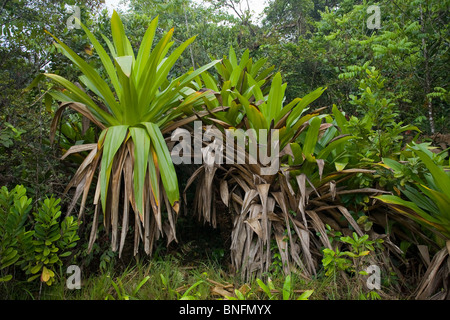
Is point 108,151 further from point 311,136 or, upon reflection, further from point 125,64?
point 311,136

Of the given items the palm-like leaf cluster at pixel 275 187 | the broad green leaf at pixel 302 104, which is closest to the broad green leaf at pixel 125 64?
the palm-like leaf cluster at pixel 275 187

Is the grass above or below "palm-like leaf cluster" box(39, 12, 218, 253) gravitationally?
below

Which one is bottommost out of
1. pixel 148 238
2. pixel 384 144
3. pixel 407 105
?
pixel 148 238

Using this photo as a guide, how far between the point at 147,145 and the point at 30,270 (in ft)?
2.93

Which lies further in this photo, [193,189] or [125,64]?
[193,189]

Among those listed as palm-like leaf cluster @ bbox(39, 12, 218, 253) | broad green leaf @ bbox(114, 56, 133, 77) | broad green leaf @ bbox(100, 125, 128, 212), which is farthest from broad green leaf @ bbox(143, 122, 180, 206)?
broad green leaf @ bbox(114, 56, 133, 77)

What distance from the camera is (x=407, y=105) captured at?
10.1 feet

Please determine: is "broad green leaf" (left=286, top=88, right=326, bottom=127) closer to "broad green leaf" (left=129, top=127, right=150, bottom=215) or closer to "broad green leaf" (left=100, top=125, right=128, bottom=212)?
"broad green leaf" (left=129, top=127, right=150, bottom=215)

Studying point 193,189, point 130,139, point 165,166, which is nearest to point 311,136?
point 165,166

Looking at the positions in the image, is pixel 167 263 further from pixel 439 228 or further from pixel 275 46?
pixel 275 46

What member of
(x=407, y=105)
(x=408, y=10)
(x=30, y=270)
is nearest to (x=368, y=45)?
(x=408, y=10)

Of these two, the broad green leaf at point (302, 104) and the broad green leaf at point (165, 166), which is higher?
the broad green leaf at point (302, 104)

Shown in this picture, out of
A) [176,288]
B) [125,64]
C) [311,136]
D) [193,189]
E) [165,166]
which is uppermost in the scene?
[125,64]

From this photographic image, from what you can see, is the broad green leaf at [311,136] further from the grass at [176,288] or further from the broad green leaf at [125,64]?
the broad green leaf at [125,64]
